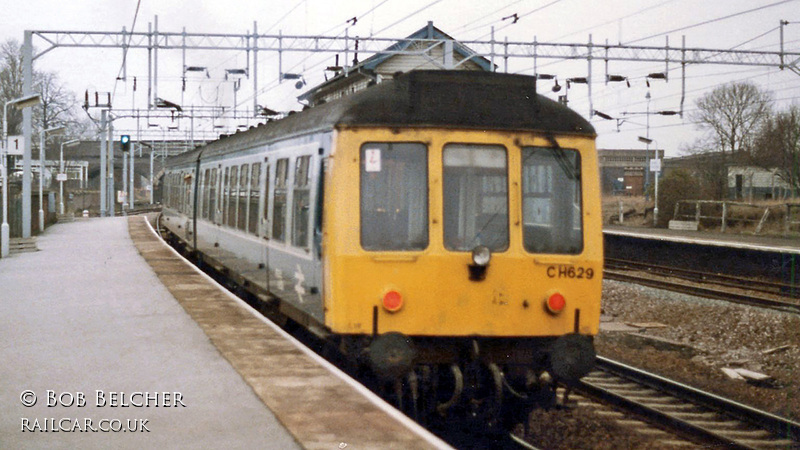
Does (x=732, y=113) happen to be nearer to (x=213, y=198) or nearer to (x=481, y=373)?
(x=213, y=198)

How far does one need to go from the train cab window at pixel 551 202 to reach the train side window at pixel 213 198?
337 inches

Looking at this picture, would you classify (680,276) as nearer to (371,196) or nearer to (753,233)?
(753,233)

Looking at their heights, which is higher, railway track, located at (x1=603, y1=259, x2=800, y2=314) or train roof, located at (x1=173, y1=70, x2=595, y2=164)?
train roof, located at (x1=173, y1=70, x2=595, y2=164)

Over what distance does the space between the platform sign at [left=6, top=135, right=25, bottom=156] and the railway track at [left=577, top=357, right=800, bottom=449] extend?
59.8ft

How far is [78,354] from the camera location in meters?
8.48

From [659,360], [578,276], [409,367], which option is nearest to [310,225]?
[409,367]

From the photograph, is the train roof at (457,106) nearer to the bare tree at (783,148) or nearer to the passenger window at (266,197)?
the passenger window at (266,197)

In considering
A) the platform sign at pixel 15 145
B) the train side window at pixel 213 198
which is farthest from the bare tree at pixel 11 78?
the train side window at pixel 213 198

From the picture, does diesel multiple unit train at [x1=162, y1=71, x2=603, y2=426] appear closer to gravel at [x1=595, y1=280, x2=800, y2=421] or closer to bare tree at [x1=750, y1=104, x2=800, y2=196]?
gravel at [x1=595, y1=280, x2=800, y2=421]

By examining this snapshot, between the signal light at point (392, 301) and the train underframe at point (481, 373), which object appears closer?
the signal light at point (392, 301)

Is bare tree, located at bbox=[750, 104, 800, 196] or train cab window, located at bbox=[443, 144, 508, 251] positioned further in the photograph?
bare tree, located at bbox=[750, 104, 800, 196]

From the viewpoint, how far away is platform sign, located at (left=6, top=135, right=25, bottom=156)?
23562 mm

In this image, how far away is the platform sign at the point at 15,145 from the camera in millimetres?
23562

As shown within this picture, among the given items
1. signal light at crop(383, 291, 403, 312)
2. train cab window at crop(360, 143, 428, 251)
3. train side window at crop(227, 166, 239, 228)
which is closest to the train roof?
train cab window at crop(360, 143, 428, 251)
